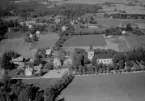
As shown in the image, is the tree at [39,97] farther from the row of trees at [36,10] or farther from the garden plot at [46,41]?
the row of trees at [36,10]

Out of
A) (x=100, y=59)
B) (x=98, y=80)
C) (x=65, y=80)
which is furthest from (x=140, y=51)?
(x=65, y=80)

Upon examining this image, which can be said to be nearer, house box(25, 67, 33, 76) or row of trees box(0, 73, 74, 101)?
row of trees box(0, 73, 74, 101)

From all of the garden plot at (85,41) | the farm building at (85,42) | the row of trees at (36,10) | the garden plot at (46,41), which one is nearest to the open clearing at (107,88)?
the farm building at (85,42)

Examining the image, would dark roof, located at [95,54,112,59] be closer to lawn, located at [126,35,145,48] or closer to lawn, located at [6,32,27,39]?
lawn, located at [126,35,145,48]

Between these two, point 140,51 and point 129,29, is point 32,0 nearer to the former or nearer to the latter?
point 129,29

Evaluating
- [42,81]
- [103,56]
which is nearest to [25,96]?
[42,81]

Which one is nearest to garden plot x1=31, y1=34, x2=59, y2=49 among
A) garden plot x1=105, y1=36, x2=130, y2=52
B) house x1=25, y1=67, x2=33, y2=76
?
garden plot x1=105, y1=36, x2=130, y2=52

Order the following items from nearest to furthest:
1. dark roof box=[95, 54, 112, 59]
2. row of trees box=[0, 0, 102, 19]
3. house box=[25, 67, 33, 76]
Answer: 1. house box=[25, 67, 33, 76]
2. dark roof box=[95, 54, 112, 59]
3. row of trees box=[0, 0, 102, 19]
